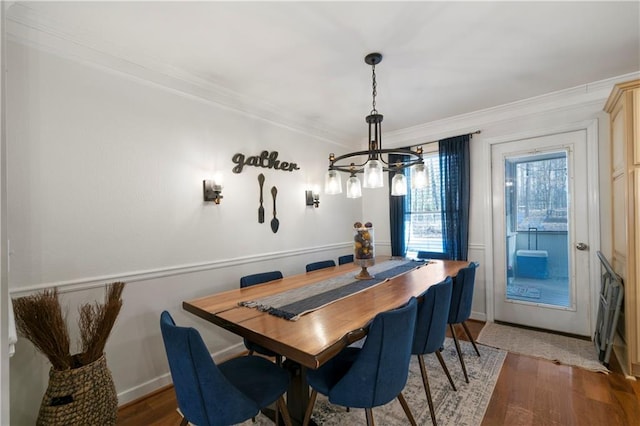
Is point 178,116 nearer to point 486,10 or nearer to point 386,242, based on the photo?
point 486,10

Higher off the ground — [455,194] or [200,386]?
[455,194]

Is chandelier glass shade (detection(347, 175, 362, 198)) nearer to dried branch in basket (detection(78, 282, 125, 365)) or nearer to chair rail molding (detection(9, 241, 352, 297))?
chair rail molding (detection(9, 241, 352, 297))

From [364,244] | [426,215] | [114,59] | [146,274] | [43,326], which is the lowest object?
[43,326]

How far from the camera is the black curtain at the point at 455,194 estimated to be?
3678mm

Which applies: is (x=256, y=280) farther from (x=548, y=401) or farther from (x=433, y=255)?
(x=433, y=255)

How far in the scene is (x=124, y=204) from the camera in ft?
7.17

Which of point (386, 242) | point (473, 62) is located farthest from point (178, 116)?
point (386, 242)

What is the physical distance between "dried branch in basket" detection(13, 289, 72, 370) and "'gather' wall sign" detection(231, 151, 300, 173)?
176 cm

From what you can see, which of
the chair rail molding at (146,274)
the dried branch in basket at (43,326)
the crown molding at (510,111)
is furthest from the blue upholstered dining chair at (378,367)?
the crown molding at (510,111)

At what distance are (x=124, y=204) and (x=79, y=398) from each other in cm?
125

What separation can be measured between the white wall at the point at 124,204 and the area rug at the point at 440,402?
1178 millimetres

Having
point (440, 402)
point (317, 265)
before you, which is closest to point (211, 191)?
point (317, 265)

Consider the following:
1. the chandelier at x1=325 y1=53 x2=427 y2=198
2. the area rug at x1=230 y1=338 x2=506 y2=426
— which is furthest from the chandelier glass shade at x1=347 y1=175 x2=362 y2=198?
the area rug at x1=230 y1=338 x2=506 y2=426

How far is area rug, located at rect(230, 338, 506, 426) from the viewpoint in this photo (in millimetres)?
1906
